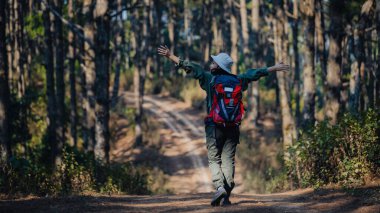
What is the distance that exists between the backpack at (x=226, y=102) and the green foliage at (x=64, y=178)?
4208mm

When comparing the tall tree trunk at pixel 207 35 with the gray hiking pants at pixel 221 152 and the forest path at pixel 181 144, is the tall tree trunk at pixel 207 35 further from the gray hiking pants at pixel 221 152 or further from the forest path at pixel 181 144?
the gray hiking pants at pixel 221 152

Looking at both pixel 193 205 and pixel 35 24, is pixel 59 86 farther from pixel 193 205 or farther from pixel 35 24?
pixel 193 205

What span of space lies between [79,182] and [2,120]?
2.10 m

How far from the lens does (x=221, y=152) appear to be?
786 cm

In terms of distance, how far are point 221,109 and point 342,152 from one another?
11.9 feet

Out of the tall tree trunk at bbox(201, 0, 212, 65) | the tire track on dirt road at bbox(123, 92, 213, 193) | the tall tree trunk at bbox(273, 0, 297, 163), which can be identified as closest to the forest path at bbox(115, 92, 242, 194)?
the tire track on dirt road at bbox(123, 92, 213, 193)

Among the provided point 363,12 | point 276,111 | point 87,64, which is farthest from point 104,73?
point 276,111

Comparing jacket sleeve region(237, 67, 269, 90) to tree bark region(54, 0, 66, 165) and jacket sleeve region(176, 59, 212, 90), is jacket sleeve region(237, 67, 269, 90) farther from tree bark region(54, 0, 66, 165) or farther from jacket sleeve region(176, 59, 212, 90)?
tree bark region(54, 0, 66, 165)

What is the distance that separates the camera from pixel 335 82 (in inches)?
523

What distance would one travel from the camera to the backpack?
24.4ft

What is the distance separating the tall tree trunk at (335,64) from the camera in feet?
43.6

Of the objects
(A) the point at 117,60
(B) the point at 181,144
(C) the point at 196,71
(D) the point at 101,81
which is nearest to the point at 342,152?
(C) the point at 196,71

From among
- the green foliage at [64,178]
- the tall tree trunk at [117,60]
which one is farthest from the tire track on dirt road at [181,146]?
the green foliage at [64,178]

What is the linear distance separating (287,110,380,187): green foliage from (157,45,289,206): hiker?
8.91 feet
